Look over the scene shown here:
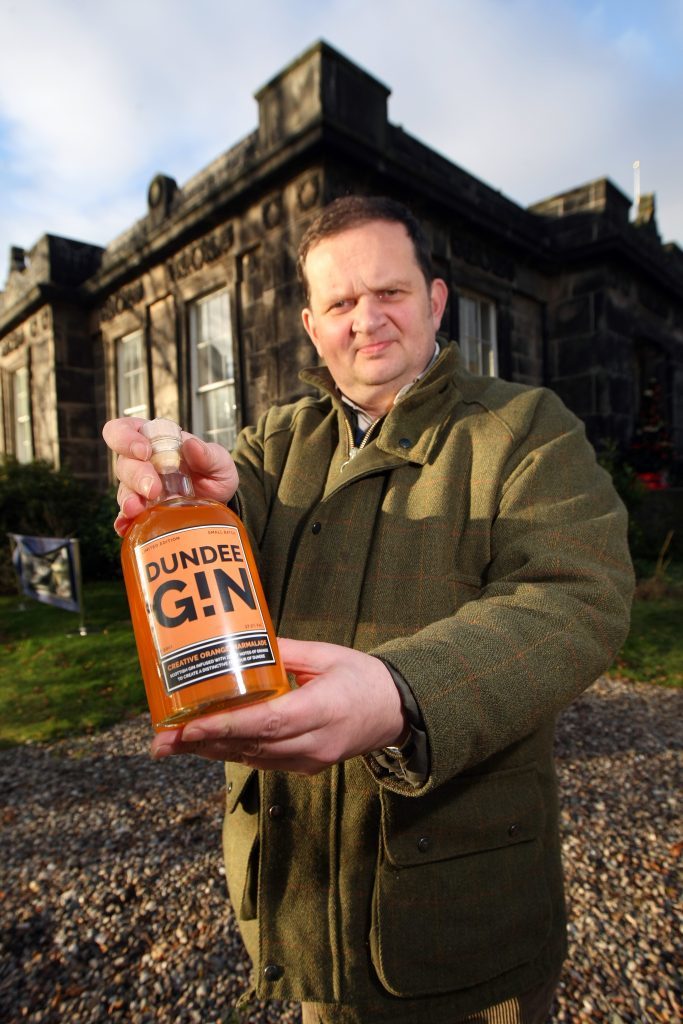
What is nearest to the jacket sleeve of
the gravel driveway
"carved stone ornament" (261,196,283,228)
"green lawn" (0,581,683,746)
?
the gravel driveway

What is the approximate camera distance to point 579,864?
119 inches

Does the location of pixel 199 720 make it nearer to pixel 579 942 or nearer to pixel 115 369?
pixel 579 942

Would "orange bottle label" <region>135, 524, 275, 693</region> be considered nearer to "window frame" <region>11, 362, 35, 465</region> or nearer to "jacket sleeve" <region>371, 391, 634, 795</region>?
"jacket sleeve" <region>371, 391, 634, 795</region>

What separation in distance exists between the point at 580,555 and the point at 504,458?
0.31 metres

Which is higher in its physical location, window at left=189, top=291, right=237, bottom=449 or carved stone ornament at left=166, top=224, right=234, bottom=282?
carved stone ornament at left=166, top=224, right=234, bottom=282

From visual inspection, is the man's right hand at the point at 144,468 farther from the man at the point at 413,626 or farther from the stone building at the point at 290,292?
the stone building at the point at 290,292

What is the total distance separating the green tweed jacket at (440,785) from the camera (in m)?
1.34

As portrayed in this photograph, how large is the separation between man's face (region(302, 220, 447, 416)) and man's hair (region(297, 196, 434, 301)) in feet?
0.06

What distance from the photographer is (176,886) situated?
2928mm

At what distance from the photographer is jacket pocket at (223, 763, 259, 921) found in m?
1.52

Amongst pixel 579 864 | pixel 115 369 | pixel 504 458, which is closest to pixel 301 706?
pixel 504 458

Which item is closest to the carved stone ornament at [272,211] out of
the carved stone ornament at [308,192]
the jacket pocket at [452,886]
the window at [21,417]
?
the carved stone ornament at [308,192]

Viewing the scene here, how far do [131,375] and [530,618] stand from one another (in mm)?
11305

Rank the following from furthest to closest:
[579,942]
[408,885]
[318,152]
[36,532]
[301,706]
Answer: [36,532] → [318,152] → [579,942] → [408,885] → [301,706]
